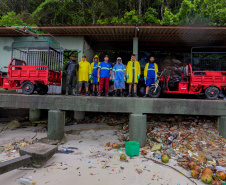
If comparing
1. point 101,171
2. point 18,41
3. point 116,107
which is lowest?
point 101,171

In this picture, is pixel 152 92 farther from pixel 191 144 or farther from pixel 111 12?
pixel 111 12

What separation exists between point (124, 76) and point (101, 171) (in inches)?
142

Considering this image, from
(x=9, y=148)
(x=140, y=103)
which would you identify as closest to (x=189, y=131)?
(x=140, y=103)

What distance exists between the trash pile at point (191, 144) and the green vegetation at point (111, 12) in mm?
9395

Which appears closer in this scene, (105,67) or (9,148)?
(9,148)

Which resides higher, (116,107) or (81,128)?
(116,107)

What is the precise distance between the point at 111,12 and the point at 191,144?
1329cm

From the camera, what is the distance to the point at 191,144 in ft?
14.4

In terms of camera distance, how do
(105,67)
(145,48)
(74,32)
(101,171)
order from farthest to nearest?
(145,48) < (74,32) < (105,67) < (101,171)

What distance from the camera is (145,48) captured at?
9.73 meters

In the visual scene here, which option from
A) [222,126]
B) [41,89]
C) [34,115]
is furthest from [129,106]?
[34,115]

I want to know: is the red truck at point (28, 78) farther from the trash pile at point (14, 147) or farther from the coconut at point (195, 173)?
the coconut at point (195, 173)

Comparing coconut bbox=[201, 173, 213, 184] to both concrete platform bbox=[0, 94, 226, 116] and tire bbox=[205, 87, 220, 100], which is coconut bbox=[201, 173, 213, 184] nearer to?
concrete platform bbox=[0, 94, 226, 116]

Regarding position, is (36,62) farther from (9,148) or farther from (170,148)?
(170,148)
